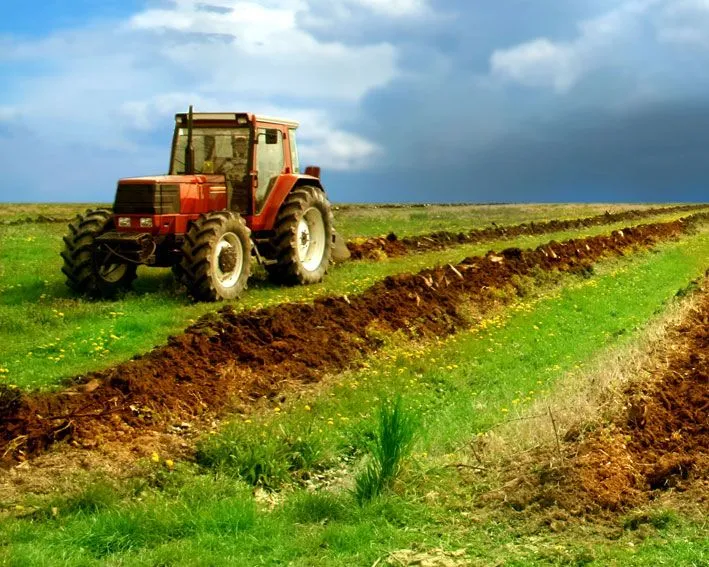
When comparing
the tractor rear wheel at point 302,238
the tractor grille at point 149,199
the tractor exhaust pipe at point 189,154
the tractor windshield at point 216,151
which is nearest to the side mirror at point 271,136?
the tractor windshield at point 216,151

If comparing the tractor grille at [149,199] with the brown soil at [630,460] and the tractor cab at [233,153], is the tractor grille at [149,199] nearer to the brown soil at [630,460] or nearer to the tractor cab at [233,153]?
the tractor cab at [233,153]

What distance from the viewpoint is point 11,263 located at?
1917cm

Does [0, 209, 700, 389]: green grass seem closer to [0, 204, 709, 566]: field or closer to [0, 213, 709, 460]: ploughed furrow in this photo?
[0, 204, 709, 566]: field

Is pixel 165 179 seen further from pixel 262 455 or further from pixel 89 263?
pixel 262 455

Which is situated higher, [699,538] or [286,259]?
[286,259]

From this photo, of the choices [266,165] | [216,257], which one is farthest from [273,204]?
[216,257]

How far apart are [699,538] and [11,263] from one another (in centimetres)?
1660

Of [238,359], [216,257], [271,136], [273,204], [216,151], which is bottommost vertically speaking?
[238,359]

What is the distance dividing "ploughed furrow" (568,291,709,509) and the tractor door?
8.46 m

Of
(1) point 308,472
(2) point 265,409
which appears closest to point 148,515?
(1) point 308,472

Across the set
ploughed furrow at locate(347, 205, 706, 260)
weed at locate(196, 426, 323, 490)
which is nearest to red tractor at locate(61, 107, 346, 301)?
ploughed furrow at locate(347, 205, 706, 260)

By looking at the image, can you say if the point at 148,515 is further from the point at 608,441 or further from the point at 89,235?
the point at 89,235

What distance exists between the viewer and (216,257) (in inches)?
563

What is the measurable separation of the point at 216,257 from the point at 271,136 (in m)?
2.90
